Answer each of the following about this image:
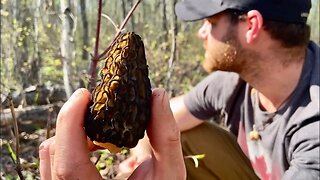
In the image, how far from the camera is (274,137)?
2.57 meters

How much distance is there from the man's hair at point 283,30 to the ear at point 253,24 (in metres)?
0.04

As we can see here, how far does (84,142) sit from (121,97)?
12 centimetres

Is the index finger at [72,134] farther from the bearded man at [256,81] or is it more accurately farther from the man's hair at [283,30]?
the man's hair at [283,30]

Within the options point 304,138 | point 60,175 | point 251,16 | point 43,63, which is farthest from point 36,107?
point 60,175

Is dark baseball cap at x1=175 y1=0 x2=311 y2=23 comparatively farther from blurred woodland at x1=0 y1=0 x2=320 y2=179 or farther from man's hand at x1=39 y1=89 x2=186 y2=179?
man's hand at x1=39 y1=89 x2=186 y2=179

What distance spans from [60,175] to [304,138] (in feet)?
4.74

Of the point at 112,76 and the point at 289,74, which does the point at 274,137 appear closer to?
the point at 289,74

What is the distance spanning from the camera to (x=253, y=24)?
2.67 m

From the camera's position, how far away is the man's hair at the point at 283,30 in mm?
2699

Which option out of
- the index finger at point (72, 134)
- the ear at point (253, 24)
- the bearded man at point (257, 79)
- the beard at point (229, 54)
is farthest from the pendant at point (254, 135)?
the index finger at point (72, 134)

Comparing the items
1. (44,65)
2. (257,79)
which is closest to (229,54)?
(257,79)

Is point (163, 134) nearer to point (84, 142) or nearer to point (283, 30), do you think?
point (84, 142)

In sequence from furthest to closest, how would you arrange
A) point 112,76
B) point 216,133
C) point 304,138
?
point 216,133, point 304,138, point 112,76

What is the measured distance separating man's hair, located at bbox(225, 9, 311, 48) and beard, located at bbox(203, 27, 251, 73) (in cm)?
8
